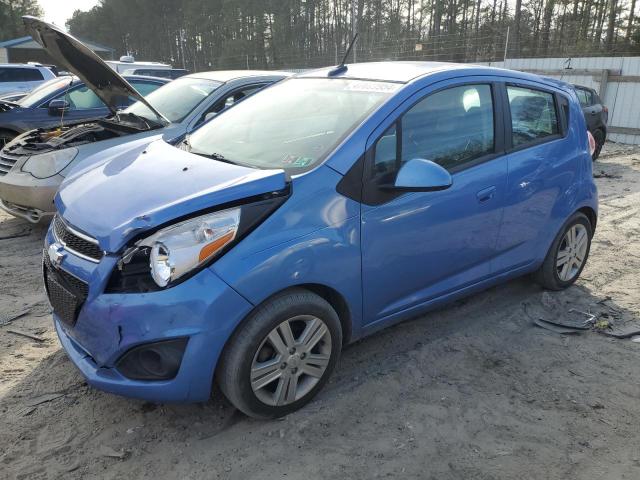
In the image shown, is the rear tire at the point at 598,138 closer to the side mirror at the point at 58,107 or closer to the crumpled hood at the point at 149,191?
the side mirror at the point at 58,107

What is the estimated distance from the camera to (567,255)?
4.29 meters

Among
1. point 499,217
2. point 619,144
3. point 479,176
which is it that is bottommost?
point 619,144

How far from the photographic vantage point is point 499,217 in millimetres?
3469

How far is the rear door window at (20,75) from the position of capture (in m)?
14.8

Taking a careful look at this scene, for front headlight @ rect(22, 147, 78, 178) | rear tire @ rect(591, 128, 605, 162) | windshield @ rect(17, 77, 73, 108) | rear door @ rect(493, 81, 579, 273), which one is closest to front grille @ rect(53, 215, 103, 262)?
rear door @ rect(493, 81, 579, 273)

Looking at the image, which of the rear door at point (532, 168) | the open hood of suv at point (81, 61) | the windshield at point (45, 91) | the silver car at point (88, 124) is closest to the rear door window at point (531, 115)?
the rear door at point (532, 168)

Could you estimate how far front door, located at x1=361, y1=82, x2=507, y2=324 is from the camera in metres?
2.84

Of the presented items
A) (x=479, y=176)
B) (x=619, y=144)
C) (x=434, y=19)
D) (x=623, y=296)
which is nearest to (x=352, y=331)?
(x=479, y=176)

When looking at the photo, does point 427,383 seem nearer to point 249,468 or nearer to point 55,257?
point 249,468

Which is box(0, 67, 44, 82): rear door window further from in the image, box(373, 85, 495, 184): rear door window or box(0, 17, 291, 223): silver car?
box(373, 85, 495, 184): rear door window

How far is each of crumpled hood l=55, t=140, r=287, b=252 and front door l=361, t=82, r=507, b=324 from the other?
63cm

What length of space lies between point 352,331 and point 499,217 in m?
1.32

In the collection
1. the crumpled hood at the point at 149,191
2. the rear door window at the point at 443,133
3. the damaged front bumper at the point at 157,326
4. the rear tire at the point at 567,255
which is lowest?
the rear tire at the point at 567,255

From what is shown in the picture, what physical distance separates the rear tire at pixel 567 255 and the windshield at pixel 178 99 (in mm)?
4046
